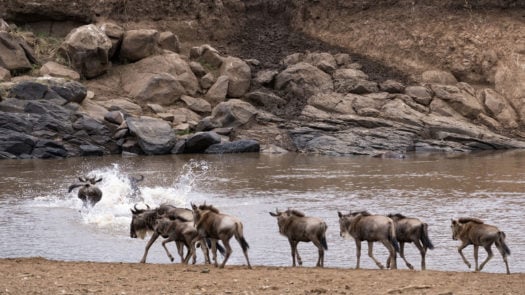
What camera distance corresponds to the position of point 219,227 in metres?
11.2

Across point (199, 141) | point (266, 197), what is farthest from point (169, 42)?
point (266, 197)

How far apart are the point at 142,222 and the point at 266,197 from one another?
682 centimetres

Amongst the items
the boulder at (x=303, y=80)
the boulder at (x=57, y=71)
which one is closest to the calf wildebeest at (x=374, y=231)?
the boulder at (x=303, y=80)

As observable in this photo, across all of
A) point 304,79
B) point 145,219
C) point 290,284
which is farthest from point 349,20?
point 290,284

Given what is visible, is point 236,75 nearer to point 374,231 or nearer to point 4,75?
point 4,75

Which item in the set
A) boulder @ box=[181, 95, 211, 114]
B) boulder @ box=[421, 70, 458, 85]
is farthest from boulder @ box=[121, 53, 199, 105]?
boulder @ box=[421, 70, 458, 85]

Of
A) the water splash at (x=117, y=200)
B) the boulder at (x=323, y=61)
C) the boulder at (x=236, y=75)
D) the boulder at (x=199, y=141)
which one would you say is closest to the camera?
the water splash at (x=117, y=200)

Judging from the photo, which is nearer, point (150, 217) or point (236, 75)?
point (150, 217)

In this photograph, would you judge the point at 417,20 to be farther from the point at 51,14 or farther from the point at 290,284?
the point at 290,284

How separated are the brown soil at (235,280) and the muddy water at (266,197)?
1363 millimetres

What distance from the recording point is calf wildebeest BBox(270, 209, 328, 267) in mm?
11500

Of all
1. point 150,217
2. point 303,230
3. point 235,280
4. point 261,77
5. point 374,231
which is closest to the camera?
point 235,280

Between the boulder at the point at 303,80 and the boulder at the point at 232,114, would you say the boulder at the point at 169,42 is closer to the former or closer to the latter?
the boulder at the point at 303,80

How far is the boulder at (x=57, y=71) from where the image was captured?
3400 centimetres
